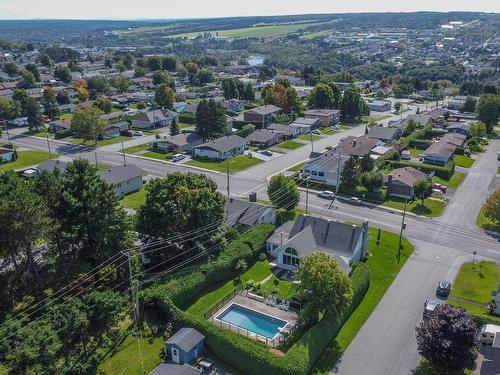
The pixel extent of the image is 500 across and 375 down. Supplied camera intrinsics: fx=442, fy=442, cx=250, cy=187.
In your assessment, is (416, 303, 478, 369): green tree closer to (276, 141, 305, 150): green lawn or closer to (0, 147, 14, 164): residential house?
(276, 141, 305, 150): green lawn

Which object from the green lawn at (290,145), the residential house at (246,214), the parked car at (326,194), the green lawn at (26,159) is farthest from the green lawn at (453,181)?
the green lawn at (26,159)

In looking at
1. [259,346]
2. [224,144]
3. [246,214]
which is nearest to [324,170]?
[224,144]

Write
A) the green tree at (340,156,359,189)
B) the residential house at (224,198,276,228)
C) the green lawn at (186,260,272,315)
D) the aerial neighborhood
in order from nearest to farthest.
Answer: the aerial neighborhood
the green lawn at (186,260,272,315)
the residential house at (224,198,276,228)
the green tree at (340,156,359,189)

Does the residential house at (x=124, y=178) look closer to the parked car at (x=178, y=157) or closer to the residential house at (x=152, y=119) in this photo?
the parked car at (x=178, y=157)

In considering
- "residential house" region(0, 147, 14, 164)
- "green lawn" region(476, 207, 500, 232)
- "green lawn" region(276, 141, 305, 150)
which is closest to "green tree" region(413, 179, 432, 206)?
"green lawn" region(476, 207, 500, 232)

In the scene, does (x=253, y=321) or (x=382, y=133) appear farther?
(x=382, y=133)

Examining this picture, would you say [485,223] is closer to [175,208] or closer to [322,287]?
[322,287]
